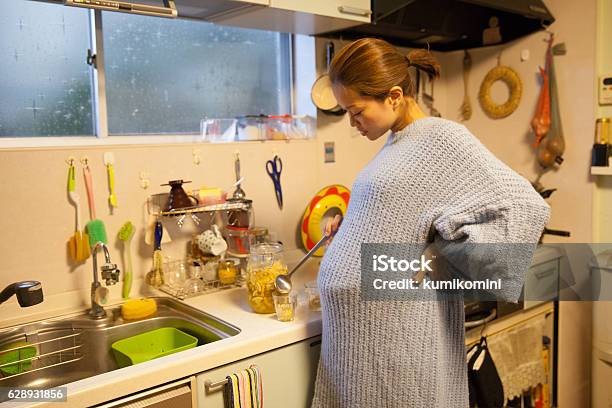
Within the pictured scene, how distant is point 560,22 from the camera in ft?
7.61

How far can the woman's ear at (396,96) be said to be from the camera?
134 centimetres

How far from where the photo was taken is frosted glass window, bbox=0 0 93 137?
1.70m

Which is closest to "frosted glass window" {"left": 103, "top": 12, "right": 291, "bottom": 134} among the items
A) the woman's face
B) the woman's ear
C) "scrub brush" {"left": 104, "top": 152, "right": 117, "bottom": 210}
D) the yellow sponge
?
"scrub brush" {"left": 104, "top": 152, "right": 117, "bottom": 210}

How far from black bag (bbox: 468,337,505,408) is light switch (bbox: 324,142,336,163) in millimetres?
920

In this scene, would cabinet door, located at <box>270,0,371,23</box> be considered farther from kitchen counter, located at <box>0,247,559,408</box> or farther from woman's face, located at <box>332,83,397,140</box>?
kitchen counter, located at <box>0,247,559,408</box>

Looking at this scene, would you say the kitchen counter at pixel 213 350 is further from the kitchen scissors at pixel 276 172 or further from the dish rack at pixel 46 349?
the kitchen scissors at pixel 276 172

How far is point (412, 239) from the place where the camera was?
4.29 feet

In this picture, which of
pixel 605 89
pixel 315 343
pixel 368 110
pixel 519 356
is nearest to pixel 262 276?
pixel 315 343

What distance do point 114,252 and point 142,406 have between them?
0.67m

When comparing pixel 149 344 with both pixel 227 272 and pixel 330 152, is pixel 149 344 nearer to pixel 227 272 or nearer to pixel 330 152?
pixel 227 272

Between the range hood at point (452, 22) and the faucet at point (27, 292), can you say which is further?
the range hood at point (452, 22)

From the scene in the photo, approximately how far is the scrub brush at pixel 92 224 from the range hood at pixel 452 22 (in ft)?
3.41

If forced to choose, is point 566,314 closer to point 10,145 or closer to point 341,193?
point 341,193

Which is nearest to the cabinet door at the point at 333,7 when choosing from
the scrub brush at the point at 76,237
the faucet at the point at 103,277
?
the scrub brush at the point at 76,237
